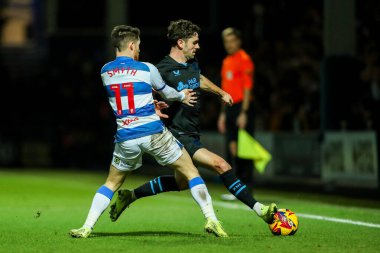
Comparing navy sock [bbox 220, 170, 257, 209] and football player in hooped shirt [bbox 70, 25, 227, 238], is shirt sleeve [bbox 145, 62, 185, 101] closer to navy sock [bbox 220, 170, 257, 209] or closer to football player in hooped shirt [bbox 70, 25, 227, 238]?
football player in hooped shirt [bbox 70, 25, 227, 238]

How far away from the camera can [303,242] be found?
29.2 ft

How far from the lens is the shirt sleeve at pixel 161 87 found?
9.02 meters

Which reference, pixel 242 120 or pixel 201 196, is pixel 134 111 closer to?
pixel 201 196

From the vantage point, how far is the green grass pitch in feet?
28.1

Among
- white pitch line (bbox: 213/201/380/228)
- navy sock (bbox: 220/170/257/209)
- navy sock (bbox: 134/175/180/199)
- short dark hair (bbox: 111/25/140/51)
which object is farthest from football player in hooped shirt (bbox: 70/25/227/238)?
white pitch line (bbox: 213/201/380/228)

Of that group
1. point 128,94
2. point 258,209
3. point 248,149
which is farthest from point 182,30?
point 248,149

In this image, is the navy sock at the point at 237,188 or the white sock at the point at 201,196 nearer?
the white sock at the point at 201,196

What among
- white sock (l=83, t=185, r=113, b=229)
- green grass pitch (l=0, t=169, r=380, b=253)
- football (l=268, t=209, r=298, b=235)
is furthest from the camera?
football (l=268, t=209, r=298, b=235)

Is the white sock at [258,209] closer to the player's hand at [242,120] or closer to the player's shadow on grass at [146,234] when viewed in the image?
the player's shadow on grass at [146,234]

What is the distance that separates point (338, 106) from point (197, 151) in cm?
1017

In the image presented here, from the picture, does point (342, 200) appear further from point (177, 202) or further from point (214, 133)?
point (214, 133)

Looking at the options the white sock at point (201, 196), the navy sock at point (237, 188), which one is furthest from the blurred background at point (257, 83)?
the white sock at point (201, 196)

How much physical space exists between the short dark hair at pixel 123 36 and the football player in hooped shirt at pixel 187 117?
0.87 metres

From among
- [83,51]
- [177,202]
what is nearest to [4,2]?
[83,51]
